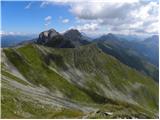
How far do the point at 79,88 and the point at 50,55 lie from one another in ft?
114

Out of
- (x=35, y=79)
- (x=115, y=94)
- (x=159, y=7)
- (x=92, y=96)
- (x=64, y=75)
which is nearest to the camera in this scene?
(x=159, y=7)

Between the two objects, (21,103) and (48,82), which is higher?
(21,103)

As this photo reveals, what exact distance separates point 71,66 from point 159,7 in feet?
569

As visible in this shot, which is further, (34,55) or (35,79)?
(34,55)

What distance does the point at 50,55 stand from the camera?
19838 centimetres

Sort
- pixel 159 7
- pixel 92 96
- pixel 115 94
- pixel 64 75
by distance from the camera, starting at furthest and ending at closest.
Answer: pixel 115 94 < pixel 64 75 < pixel 92 96 < pixel 159 7

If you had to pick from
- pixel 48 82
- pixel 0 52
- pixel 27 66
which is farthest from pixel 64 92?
pixel 0 52

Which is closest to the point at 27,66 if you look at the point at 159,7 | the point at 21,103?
the point at 21,103

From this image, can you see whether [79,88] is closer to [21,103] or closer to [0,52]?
[0,52]

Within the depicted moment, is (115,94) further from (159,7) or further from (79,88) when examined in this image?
(159,7)

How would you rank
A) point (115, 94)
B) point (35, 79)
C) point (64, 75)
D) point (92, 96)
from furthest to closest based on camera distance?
point (115, 94) < point (64, 75) < point (92, 96) < point (35, 79)

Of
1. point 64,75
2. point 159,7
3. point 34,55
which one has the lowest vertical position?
point 64,75

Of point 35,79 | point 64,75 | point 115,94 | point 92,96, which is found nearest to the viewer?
point 35,79

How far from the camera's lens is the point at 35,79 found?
516 feet
